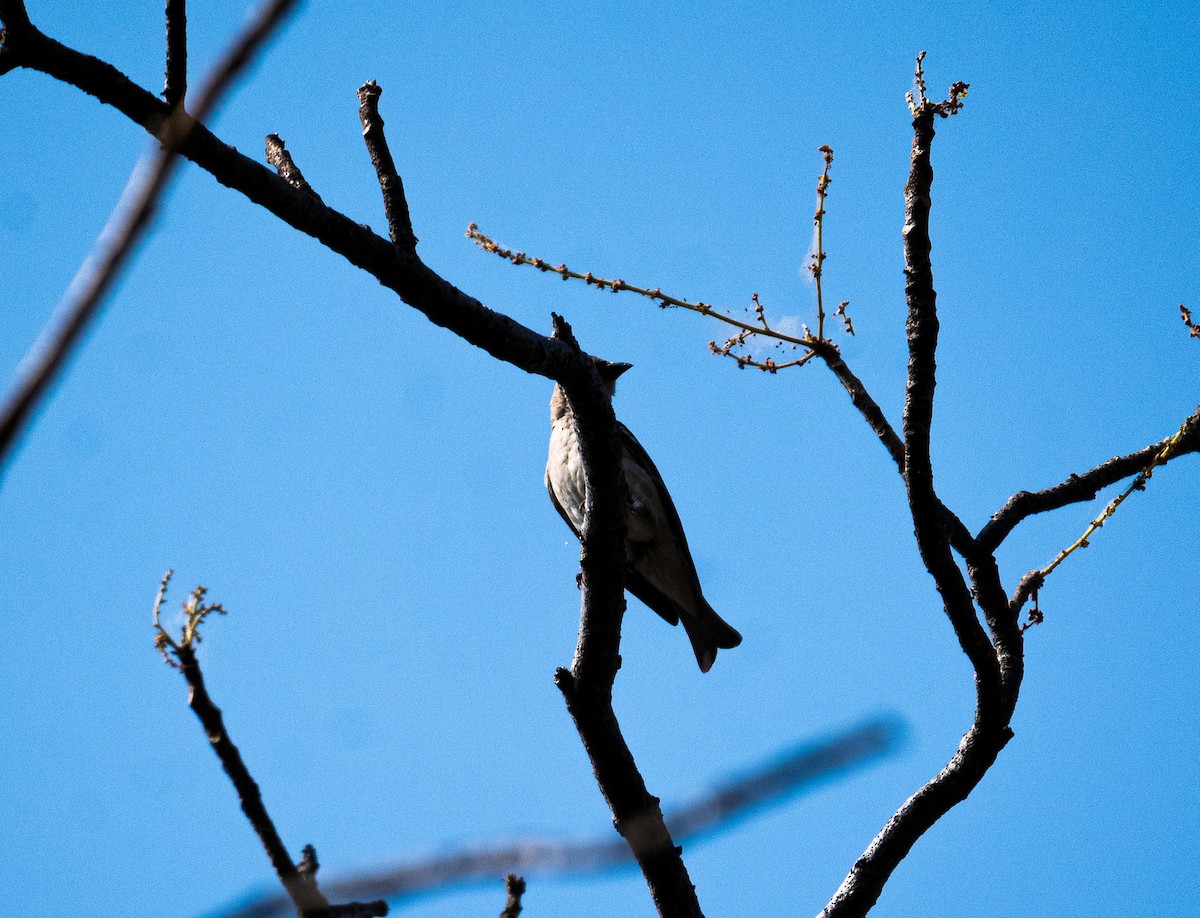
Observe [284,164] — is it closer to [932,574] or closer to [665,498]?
[932,574]

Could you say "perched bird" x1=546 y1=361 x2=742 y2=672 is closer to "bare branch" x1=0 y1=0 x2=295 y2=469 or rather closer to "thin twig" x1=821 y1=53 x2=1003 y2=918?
"thin twig" x1=821 y1=53 x2=1003 y2=918

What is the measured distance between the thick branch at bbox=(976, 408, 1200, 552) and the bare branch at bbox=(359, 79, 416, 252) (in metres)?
2.35

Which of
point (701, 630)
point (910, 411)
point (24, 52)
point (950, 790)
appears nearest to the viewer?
point (24, 52)

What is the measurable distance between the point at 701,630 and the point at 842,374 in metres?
3.11

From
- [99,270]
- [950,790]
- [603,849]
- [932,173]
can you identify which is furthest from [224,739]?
[950,790]

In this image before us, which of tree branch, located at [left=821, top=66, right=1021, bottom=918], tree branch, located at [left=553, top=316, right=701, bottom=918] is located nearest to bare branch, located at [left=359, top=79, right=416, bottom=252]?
tree branch, located at [left=553, top=316, right=701, bottom=918]

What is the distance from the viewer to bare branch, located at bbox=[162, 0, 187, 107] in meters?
2.43

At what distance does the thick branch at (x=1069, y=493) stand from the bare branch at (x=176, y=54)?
3.09m

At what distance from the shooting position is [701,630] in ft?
23.4

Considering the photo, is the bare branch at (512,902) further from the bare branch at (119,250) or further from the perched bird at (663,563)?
the perched bird at (663,563)

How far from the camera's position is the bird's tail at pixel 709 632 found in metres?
7.08

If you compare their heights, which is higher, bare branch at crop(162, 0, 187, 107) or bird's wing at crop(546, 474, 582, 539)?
bird's wing at crop(546, 474, 582, 539)

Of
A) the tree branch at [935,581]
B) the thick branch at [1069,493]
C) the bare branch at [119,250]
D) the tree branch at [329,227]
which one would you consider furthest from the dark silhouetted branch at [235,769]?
the thick branch at [1069,493]

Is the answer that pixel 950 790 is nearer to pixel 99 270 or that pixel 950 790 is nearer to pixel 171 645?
pixel 171 645
